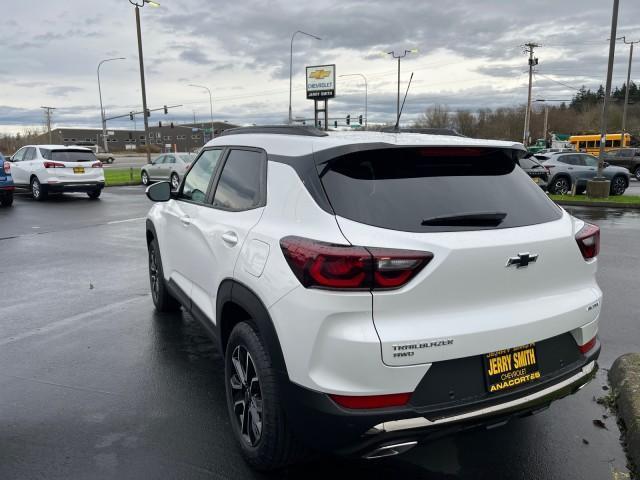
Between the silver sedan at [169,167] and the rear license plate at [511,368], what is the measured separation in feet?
70.5

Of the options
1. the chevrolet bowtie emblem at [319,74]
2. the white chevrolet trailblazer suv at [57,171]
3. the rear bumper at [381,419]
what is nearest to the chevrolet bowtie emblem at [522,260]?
Result: the rear bumper at [381,419]

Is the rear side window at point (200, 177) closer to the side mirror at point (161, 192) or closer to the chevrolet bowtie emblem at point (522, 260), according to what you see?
the side mirror at point (161, 192)

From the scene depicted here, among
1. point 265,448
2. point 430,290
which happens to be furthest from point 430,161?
point 265,448

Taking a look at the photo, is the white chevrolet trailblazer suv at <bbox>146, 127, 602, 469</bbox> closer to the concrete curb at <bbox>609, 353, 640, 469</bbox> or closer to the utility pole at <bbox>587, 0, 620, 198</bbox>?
the concrete curb at <bbox>609, 353, 640, 469</bbox>

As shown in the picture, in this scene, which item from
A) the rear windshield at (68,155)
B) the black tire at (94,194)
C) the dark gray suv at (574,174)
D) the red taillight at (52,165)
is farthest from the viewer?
the dark gray suv at (574,174)

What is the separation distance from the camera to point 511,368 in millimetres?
2529

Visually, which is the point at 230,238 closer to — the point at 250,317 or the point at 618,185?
the point at 250,317

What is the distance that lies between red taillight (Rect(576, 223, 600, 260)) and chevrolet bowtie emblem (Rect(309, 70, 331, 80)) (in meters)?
55.0

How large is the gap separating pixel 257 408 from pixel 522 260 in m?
1.54

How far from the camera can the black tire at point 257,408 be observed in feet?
8.59

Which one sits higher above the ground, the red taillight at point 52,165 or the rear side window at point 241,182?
the rear side window at point 241,182

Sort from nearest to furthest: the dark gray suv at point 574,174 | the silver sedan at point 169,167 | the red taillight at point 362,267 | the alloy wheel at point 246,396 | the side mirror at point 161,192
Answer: the red taillight at point 362,267
the alloy wheel at point 246,396
the side mirror at point 161,192
the dark gray suv at point 574,174
the silver sedan at point 169,167

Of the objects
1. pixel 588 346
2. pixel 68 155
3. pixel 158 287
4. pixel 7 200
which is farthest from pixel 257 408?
pixel 68 155

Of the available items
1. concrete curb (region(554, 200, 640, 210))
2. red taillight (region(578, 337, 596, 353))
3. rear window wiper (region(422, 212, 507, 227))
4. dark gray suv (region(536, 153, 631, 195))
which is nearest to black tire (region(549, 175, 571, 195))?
dark gray suv (region(536, 153, 631, 195))
